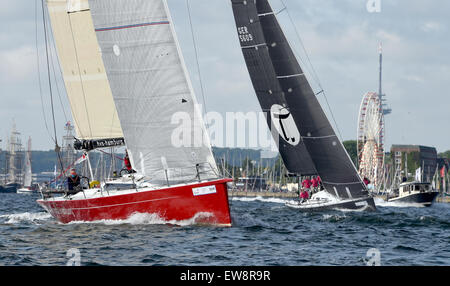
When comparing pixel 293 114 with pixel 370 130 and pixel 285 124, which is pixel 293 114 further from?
pixel 370 130

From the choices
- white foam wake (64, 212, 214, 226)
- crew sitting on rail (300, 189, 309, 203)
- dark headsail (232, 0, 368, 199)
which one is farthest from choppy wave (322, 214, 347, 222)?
white foam wake (64, 212, 214, 226)

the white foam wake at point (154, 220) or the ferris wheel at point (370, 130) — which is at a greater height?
the ferris wheel at point (370, 130)

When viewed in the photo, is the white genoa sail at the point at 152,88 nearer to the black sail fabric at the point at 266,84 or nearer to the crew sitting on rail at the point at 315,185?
the black sail fabric at the point at 266,84

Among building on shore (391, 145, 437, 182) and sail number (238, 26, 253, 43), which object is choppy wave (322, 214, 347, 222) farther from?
building on shore (391, 145, 437, 182)

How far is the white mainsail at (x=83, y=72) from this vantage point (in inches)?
1111

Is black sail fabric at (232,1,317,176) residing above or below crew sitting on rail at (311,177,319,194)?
above

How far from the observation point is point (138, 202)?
2348cm

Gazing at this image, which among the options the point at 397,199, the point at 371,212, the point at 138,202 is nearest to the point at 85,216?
the point at 138,202

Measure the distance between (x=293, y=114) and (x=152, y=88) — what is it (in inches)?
592

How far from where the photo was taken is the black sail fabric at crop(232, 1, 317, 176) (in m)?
38.4

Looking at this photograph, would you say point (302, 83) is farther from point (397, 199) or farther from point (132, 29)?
point (397, 199)

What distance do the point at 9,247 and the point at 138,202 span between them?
16.7 ft

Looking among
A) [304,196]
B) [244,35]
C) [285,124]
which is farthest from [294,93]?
[304,196]

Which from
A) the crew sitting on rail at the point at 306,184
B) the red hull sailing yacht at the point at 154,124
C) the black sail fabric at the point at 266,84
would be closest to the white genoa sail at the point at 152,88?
the red hull sailing yacht at the point at 154,124
